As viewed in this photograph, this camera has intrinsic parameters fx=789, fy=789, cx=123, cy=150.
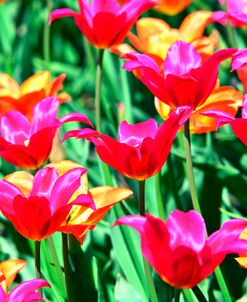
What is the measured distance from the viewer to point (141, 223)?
92 centimetres

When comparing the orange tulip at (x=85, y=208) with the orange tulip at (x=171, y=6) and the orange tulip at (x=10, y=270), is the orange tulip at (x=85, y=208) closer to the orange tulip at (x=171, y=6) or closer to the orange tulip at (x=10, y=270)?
the orange tulip at (x=10, y=270)

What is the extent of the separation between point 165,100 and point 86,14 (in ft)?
1.37

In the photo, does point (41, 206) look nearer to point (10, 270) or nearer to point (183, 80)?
point (10, 270)

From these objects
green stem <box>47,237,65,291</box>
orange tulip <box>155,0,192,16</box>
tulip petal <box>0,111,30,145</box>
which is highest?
tulip petal <box>0,111,30,145</box>

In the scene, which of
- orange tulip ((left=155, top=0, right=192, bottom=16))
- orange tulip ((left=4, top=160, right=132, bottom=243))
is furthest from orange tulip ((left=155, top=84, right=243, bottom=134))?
orange tulip ((left=155, top=0, right=192, bottom=16))

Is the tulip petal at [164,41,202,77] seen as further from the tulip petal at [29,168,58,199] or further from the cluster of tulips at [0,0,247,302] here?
the tulip petal at [29,168,58,199]

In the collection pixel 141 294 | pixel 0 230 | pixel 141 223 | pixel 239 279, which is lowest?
pixel 0 230

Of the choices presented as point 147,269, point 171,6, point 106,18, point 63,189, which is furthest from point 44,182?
point 171,6


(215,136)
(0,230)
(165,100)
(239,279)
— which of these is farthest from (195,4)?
(165,100)

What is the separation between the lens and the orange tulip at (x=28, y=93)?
5.21 feet

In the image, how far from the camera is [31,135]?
1271mm

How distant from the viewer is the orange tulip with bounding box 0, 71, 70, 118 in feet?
5.21

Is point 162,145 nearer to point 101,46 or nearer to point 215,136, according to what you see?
point 101,46

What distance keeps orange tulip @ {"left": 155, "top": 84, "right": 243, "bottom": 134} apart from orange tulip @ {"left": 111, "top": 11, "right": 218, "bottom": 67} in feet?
0.53
